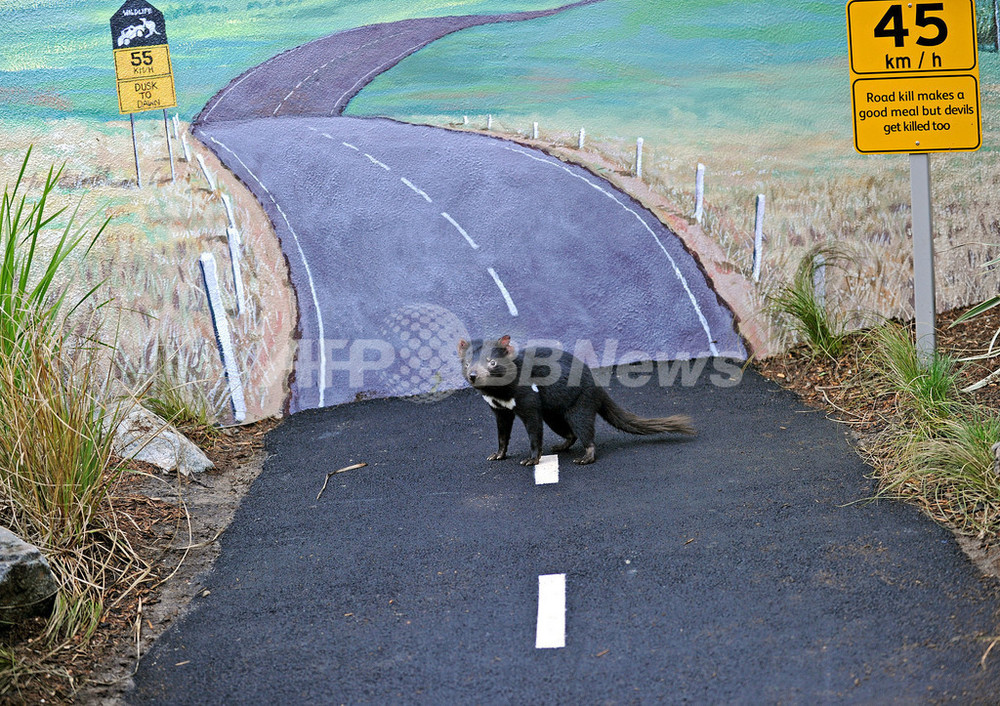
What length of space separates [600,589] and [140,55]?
5.41m

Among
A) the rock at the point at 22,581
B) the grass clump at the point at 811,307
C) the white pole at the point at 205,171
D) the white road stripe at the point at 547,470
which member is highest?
the white pole at the point at 205,171

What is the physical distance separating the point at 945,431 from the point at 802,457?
0.76 m

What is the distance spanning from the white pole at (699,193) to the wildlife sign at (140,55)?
13.4ft

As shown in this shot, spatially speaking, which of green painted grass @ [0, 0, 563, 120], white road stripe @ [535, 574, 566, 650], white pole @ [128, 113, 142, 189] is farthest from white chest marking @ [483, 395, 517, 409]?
white pole @ [128, 113, 142, 189]

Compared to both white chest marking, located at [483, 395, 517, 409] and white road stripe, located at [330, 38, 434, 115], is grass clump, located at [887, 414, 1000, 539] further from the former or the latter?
white road stripe, located at [330, 38, 434, 115]

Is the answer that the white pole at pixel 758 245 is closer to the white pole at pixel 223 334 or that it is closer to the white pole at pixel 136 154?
the white pole at pixel 223 334

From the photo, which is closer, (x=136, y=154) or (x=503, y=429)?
(x=503, y=429)

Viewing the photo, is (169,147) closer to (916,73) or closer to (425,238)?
(425,238)

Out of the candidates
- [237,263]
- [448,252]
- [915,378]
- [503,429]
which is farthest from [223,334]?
[915,378]

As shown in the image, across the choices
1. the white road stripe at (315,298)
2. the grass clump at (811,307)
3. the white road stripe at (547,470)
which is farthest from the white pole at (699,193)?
the white road stripe at (315,298)

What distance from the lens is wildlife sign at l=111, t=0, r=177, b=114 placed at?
6.90 meters

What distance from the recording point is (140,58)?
22.6ft

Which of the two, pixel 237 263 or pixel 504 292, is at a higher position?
pixel 237 263

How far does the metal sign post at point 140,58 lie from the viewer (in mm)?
6898
